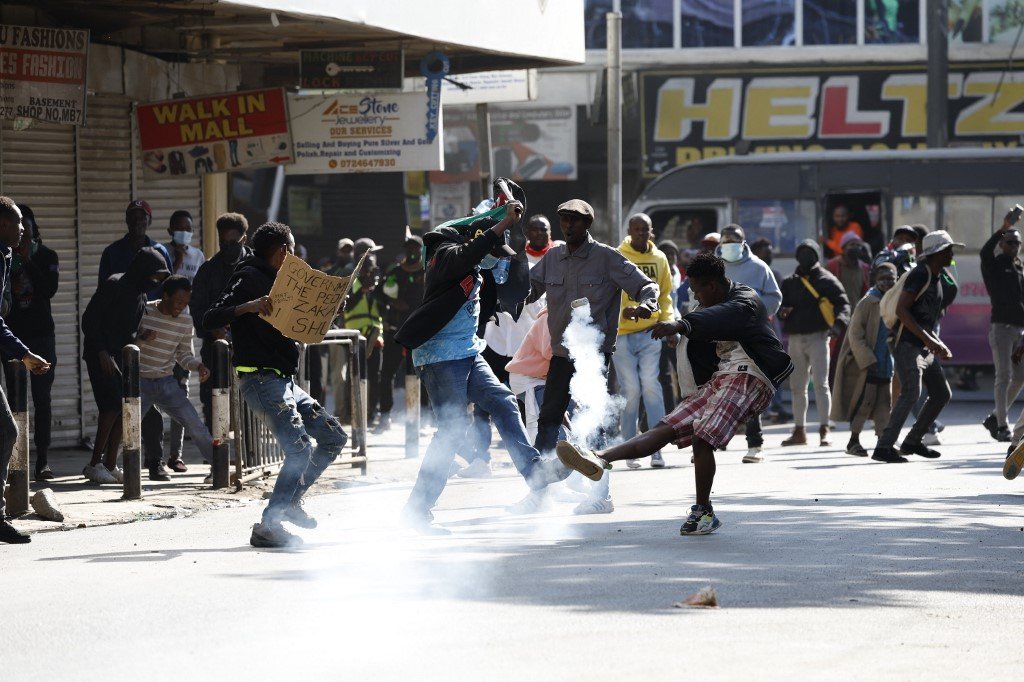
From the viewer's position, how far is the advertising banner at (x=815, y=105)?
95.6 feet

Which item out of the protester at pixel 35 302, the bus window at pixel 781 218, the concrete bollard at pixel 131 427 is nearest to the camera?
the concrete bollard at pixel 131 427

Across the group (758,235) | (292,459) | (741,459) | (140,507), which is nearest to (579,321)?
(292,459)

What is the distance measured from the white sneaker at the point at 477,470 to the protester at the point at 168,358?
2020mm

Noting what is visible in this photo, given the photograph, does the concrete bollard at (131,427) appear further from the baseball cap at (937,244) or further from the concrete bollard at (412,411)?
the baseball cap at (937,244)

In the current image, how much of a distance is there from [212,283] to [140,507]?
8.22ft

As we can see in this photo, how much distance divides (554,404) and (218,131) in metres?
5.83

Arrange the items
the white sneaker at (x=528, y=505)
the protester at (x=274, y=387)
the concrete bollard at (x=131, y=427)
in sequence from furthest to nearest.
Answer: the concrete bollard at (x=131, y=427), the white sneaker at (x=528, y=505), the protester at (x=274, y=387)

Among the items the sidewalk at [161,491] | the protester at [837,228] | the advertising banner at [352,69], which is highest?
the advertising banner at [352,69]

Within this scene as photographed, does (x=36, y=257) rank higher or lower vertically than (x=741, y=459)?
higher

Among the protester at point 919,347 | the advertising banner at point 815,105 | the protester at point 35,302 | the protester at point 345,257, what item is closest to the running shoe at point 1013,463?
the protester at point 919,347

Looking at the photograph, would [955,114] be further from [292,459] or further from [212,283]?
[292,459]

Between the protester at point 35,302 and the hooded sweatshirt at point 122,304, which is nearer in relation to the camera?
the hooded sweatshirt at point 122,304

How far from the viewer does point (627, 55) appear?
29.6 meters

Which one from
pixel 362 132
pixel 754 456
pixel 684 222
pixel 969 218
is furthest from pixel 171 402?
pixel 969 218
